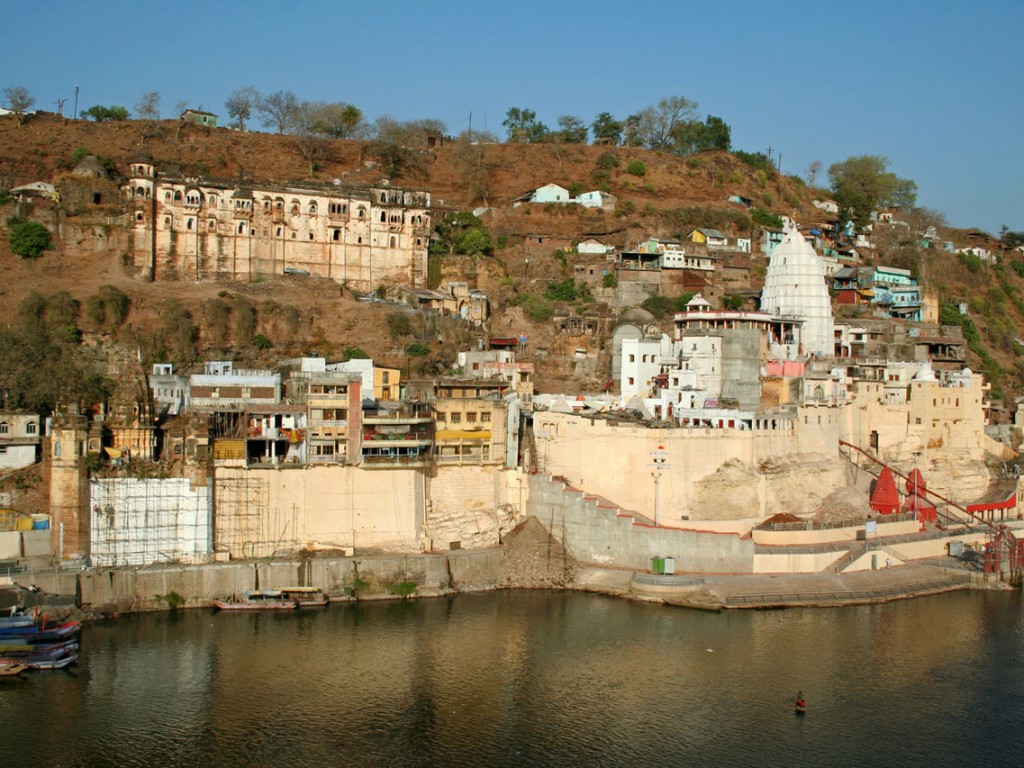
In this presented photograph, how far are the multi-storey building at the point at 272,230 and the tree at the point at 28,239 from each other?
10.5 ft

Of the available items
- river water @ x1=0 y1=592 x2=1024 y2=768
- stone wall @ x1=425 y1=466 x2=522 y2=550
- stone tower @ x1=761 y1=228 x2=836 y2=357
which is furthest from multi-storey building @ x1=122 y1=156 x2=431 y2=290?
river water @ x1=0 y1=592 x2=1024 y2=768

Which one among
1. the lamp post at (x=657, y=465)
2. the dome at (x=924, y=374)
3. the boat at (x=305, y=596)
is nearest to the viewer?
the boat at (x=305, y=596)

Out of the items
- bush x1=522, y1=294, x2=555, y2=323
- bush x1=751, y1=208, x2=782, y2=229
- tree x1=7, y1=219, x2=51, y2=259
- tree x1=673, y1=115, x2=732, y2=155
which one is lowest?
bush x1=522, y1=294, x2=555, y2=323

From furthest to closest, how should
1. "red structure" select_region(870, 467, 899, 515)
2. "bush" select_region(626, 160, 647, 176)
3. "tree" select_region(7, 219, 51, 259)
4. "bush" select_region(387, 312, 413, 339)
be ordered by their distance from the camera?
"bush" select_region(626, 160, 647, 176)
"bush" select_region(387, 312, 413, 339)
"tree" select_region(7, 219, 51, 259)
"red structure" select_region(870, 467, 899, 515)

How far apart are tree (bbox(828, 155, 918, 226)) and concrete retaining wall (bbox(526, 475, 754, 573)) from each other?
37.9 m

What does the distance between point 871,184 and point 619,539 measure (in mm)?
42323

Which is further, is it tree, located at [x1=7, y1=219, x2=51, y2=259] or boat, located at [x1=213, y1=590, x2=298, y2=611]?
tree, located at [x1=7, y1=219, x2=51, y2=259]

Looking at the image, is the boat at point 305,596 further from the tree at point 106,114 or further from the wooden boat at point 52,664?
the tree at point 106,114

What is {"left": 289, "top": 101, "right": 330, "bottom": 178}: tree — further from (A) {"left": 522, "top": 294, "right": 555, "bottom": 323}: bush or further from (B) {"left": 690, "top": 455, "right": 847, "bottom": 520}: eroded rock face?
(B) {"left": 690, "top": 455, "right": 847, "bottom": 520}: eroded rock face

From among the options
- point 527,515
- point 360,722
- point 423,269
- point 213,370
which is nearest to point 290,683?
point 360,722

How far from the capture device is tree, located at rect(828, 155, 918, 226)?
2564 inches

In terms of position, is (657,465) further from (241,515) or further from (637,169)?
(637,169)

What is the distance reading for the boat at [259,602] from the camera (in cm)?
2823

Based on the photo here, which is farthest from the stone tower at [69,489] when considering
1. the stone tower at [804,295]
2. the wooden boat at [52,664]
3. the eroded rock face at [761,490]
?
the stone tower at [804,295]
